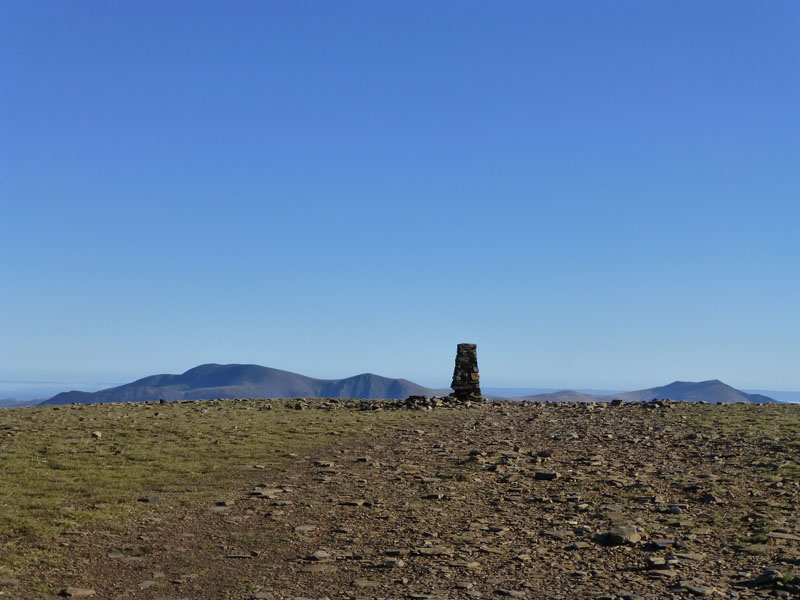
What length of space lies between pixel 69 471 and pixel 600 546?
13.5 m

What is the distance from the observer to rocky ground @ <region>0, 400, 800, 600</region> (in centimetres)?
1020

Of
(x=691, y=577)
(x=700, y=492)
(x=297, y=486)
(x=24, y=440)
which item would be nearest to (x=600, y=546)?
(x=691, y=577)

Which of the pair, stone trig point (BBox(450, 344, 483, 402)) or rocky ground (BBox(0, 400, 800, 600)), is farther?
stone trig point (BBox(450, 344, 483, 402))

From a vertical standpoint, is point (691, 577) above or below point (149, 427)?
below

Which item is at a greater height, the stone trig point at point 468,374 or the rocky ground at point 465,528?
the stone trig point at point 468,374

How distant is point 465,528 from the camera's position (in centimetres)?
1312

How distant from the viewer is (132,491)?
16.0 metres

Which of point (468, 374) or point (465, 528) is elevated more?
point (468, 374)

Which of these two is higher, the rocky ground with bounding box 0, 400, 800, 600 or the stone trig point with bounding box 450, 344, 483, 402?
the stone trig point with bounding box 450, 344, 483, 402

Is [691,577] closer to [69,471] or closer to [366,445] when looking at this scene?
[366,445]

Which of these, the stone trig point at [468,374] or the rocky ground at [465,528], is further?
the stone trig point at [468,374]

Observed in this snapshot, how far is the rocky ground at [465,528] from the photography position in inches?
402

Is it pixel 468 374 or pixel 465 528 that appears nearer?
pixel 465 528

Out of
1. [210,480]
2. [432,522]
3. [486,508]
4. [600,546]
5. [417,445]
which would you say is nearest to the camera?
[600,546]
